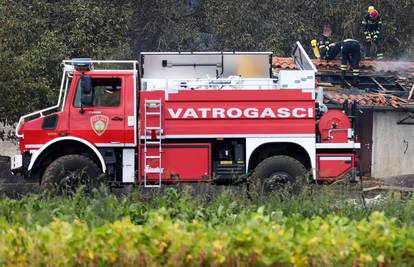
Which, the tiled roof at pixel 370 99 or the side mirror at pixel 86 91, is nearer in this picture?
the side mirror at pixel 86 91

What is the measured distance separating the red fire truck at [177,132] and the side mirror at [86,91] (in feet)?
0.06

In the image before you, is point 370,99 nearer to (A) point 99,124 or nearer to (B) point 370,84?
(B) point 370,84

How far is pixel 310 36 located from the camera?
2812 cm

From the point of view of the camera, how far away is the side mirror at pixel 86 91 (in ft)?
45.9

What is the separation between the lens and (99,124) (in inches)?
553

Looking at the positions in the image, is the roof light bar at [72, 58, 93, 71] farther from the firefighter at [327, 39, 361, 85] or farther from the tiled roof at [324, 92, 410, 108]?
the firefighter at [327, 39, 361, 85]

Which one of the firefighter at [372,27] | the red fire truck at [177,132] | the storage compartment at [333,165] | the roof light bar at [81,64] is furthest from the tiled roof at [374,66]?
the roof light bar at [81,64]

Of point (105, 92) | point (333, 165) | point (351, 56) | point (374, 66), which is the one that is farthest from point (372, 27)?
point (105, 92)

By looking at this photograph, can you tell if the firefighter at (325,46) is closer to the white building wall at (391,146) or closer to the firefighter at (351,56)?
the firefighter at (351,56)

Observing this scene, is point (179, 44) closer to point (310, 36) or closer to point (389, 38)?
point (310, 36)

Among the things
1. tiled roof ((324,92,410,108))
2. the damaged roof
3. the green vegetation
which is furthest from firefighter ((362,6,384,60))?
the green vegetation

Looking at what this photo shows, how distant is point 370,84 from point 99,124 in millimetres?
9251

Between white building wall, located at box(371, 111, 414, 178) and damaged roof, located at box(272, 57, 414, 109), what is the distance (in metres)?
0.71

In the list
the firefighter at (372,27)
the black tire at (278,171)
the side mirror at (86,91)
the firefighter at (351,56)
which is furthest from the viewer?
the firefighter at (372,27)
